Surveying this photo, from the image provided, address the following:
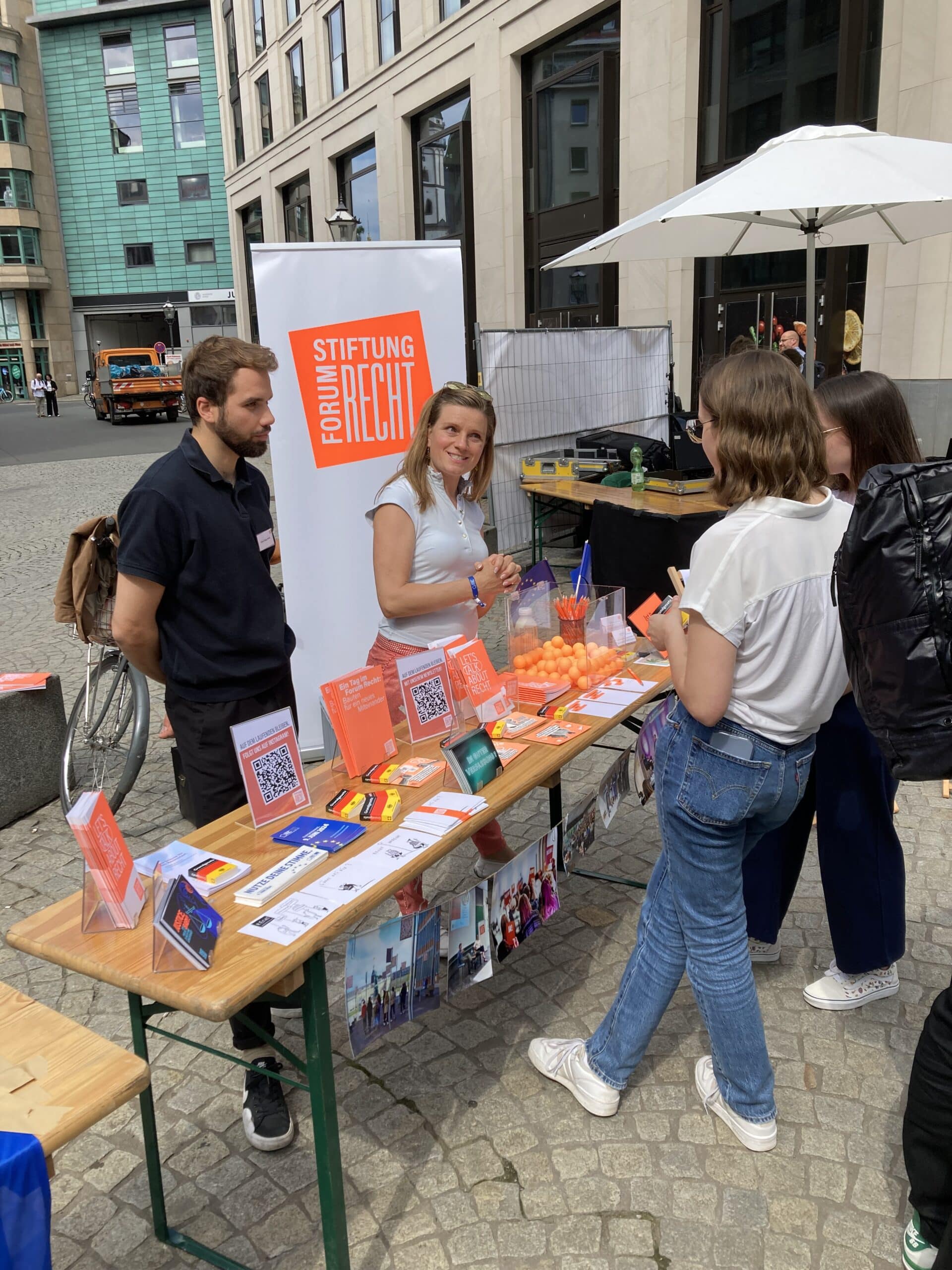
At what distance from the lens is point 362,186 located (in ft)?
69.8

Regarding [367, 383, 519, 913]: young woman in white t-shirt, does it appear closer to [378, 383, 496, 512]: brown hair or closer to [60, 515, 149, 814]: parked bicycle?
[378, 383, 496, 512]: brown hair

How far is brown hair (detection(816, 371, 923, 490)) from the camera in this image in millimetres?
2410

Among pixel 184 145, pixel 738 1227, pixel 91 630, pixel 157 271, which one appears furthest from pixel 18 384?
pixel 738 1227

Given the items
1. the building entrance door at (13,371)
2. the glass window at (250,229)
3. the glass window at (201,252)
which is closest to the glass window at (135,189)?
the glass window at (201,252)

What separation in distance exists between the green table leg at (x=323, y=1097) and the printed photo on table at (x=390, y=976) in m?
0.05

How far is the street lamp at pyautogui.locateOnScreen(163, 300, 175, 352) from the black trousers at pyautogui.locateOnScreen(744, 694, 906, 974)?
166 ft

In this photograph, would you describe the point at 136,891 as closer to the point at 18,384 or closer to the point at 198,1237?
the point at 198,1237

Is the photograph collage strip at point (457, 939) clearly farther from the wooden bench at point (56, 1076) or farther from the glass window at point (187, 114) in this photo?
the glass window at point (187, 114)

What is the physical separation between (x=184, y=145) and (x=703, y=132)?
4518 cm

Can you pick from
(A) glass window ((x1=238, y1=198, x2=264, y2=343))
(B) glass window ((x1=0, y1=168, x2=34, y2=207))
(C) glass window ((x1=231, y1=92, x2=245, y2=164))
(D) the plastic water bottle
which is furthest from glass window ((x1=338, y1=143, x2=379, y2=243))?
(B) glass window ((x1=0, y1=168, x2=34, y2=207))

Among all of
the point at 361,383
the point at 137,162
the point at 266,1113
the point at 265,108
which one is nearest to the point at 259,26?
the point at 265,108

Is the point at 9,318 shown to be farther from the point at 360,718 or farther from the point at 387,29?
the point at 360,718

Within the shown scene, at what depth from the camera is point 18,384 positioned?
4862 centimetres

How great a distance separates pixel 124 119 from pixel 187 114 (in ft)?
12.2
